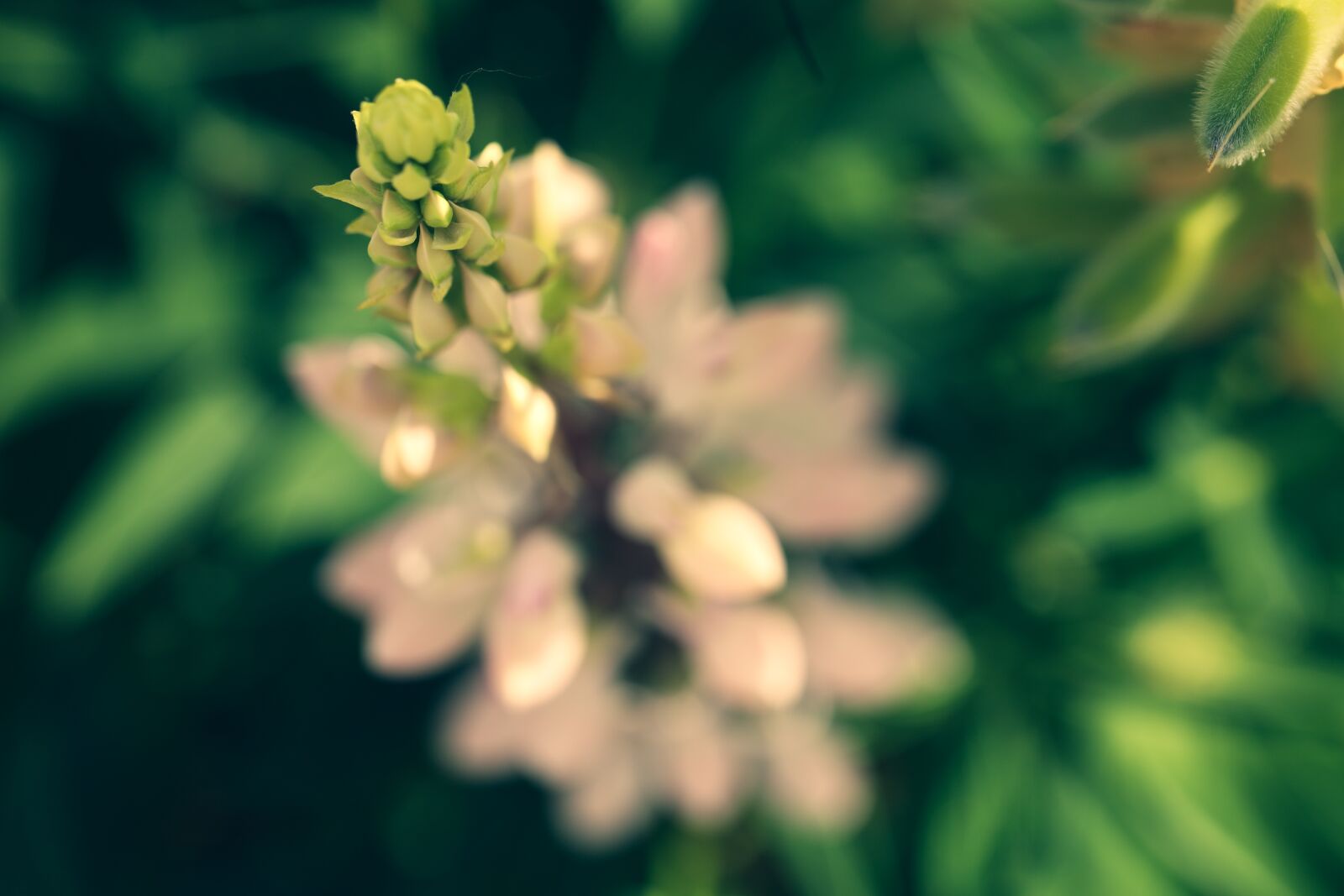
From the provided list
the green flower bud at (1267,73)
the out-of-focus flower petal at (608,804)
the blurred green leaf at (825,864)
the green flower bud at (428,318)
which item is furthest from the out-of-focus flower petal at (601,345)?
the blurred green leaf at (825,864)

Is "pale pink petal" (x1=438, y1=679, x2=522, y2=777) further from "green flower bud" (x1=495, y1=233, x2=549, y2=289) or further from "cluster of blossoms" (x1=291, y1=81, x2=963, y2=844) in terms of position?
"green flower bud" (x1=495, y1=233, x2=549, y2=289)

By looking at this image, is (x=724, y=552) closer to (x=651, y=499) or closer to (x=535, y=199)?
(x=651, y=499)

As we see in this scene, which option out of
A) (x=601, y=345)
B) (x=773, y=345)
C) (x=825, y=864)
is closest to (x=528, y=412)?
(x=601, y=345)

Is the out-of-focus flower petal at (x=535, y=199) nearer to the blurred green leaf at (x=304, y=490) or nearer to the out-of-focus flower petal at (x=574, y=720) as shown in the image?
the out-of-focus flower petal at (x=574, y=720)

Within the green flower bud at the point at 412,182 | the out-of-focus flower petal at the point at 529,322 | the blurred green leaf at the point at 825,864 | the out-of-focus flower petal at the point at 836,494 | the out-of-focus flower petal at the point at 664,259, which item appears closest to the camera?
the green flower bud at the point at 412,182

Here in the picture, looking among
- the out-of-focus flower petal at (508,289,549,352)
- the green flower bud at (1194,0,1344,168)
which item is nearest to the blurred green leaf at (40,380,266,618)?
the out-of-focus flower petal at (508,289,549,352)
